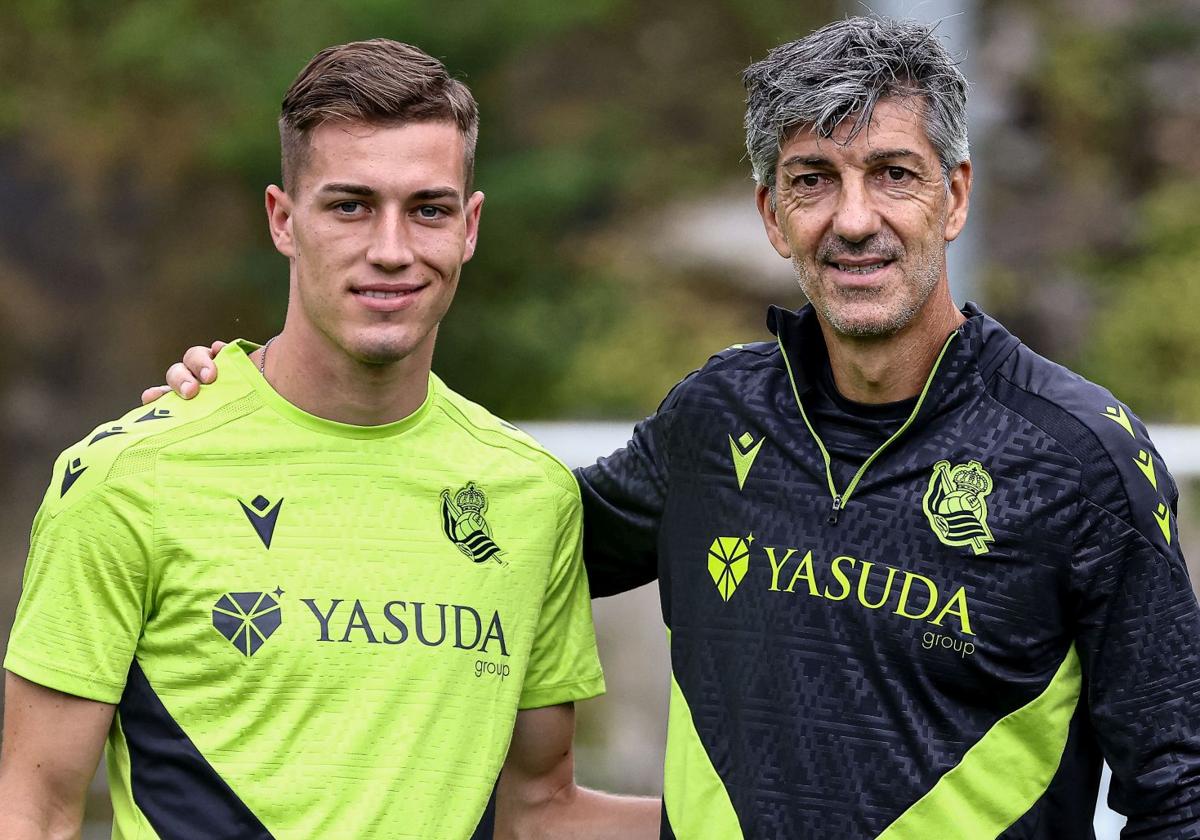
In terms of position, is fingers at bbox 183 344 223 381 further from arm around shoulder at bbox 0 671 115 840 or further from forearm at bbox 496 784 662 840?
forearm at bbox 496 784 662 840


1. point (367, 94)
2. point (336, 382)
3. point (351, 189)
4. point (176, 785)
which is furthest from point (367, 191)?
point (176, 785)

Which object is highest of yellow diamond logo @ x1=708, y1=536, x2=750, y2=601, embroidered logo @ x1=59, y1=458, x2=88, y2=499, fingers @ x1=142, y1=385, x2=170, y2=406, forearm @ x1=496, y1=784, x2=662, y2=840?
fingers @ x1=142, y1=385, x2=170, y2=406

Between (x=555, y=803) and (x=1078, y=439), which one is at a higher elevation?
(x=1078, y=439)

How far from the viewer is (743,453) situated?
273 cm

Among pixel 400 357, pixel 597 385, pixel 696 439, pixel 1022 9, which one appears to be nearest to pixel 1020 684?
pixel 696 439

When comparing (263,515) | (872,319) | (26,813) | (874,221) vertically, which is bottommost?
(26,813)

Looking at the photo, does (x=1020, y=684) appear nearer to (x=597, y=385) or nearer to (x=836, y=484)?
(x=836, y=484)

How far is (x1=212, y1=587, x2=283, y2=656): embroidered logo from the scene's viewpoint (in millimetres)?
2521

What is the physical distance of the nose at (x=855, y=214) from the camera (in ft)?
8.30

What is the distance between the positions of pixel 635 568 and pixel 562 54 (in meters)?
9.97

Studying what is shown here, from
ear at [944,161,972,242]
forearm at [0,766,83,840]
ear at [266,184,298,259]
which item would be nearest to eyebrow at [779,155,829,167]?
ear at [944,161,972,242]

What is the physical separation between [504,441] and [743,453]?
1.42ft

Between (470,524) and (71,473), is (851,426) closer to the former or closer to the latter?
(470,524)

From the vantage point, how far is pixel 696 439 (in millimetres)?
2822
